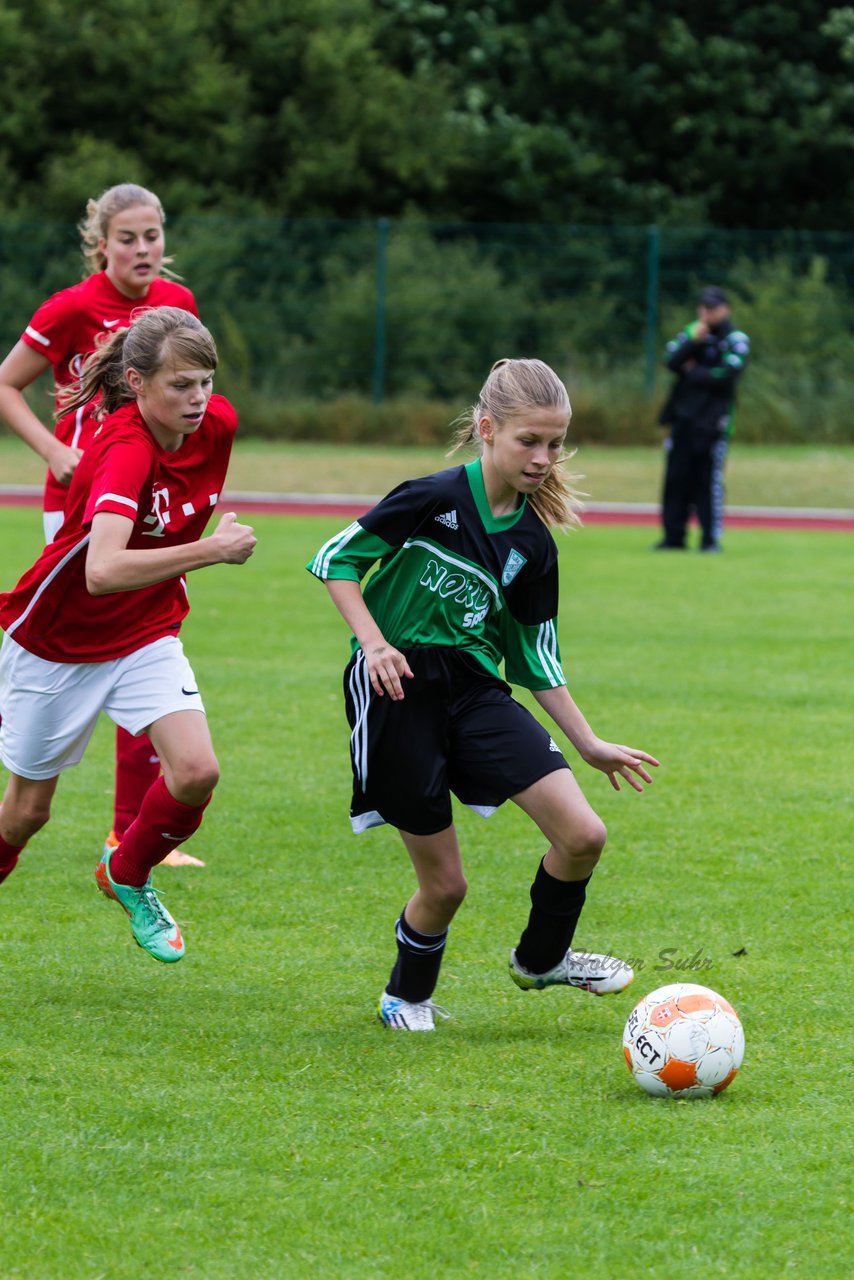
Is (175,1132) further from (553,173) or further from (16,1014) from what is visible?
(553,173)

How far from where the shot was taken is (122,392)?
15.0 feet

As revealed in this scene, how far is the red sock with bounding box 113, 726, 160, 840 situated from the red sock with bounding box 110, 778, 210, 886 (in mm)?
1028

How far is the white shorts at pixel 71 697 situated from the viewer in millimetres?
4570

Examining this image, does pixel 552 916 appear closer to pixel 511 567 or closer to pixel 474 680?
pixel 474 680

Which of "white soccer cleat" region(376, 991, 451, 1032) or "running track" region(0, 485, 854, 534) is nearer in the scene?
"white soccer cleat" region(376, 991, 451, 1032)

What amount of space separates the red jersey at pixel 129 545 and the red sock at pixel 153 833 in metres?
0.41

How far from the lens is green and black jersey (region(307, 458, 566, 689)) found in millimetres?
4223

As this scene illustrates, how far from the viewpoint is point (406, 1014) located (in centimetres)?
439

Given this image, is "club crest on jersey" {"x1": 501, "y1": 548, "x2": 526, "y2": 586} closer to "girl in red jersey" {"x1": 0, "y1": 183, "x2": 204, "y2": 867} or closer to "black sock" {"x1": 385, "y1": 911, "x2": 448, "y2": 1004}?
"black sock" {"x1": 385, "y1": 911, "x2": 448, "y2": 1004}

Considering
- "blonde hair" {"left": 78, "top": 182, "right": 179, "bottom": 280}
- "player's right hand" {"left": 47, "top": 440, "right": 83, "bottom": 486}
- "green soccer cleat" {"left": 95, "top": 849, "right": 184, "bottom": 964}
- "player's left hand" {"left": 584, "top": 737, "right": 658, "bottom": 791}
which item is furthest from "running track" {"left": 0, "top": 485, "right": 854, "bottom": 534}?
"player's left hand" {"left": 584, "top": 737, "right": 658, "bottom": 791}

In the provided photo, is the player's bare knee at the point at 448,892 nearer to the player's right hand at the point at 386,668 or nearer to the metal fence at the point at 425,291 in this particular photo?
the player's right hand at the point at 386,668

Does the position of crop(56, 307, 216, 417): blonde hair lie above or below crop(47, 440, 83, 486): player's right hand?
above

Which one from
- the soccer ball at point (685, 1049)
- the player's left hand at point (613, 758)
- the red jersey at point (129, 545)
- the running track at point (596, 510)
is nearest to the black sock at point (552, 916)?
the player's left hand at point (613, 758)

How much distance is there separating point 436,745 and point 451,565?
17.2 inches
